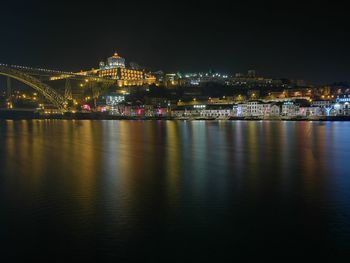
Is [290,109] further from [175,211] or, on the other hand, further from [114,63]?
[175,211]

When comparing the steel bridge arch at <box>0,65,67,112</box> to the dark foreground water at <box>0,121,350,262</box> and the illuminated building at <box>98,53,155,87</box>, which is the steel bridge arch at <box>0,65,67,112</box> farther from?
the dark foreground water at <box>0,121,350,262</box>

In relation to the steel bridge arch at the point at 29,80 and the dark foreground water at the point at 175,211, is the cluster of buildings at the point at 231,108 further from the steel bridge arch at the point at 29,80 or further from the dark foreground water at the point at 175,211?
the dark foreground water at the point at 175,211

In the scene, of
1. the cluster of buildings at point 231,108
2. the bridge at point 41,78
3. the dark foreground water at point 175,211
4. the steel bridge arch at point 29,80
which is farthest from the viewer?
the cluster of buildings at point 231,108

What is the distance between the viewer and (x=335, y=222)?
403 centimetres

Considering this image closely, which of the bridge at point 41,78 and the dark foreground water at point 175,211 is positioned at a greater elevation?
the bridge at point 41,78

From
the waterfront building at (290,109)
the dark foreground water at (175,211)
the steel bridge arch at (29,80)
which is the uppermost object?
the steel bridge arch at (29,80)

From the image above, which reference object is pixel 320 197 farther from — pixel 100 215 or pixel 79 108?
pixel 79 108

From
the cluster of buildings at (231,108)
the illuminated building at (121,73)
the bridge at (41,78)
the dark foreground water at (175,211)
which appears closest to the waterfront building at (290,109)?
the cluster of buildings at (231,108)

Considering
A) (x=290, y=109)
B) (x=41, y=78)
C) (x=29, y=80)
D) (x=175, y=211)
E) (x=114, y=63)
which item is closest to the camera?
(x=175, y=211)

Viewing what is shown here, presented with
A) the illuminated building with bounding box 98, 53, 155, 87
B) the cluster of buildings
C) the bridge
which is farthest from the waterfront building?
the illuminated building with bounding box 98, 53, 155, 87

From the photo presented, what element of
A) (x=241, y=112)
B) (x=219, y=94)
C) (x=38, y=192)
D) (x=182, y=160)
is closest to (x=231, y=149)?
(x=182, y=160)

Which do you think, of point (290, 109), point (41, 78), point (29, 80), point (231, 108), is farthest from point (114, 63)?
point (290, 109)

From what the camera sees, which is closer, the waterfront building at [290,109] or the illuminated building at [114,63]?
the waterfront building at [290,109]

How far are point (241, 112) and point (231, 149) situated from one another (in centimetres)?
2904
